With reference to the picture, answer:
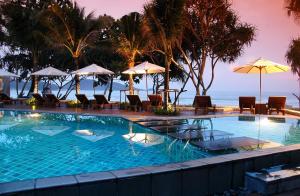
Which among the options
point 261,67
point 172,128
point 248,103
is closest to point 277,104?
point 248,103

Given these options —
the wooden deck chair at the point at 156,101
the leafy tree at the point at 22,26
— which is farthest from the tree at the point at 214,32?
the leafy tree at the point at 22,26

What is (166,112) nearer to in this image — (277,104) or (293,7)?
(277,104)

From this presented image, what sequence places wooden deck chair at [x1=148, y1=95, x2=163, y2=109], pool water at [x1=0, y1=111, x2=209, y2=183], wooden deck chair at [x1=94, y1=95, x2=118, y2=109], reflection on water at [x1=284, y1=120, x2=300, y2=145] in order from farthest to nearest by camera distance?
wooden deck chair at [x1=94, y1=95, x2=118, y2=109] < wooden deck chair at [x1=148, y1=95, x2=163, y2=109] < reflection on water at [x1=284, y1=120, x2=300, y2=145] < pool water at [x1=0, y1=111, x2=209, y2=183]

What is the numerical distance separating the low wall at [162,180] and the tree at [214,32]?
14432 millimetres

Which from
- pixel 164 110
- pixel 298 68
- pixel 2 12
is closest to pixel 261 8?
pixel 298 68

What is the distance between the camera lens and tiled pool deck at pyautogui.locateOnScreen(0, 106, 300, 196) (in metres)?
3.90

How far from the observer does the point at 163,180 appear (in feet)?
14.6

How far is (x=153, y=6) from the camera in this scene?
1505 cm

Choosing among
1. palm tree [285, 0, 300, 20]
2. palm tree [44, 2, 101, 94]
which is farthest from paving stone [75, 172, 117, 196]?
palm tree [285, 0, 300, 20]

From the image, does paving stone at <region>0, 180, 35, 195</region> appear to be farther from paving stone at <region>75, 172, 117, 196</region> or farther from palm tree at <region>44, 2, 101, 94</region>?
palm tree at <region>44, 2, 101, 94</region>

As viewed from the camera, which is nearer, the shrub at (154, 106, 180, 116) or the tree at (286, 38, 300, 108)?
the shrub at (154, 106, 180, 116)

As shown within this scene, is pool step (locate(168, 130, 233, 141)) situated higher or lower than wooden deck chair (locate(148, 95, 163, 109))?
lower

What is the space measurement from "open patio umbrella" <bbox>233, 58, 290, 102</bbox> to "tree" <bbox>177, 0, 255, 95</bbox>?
144 inches

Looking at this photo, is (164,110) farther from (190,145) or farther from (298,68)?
(298,68)
